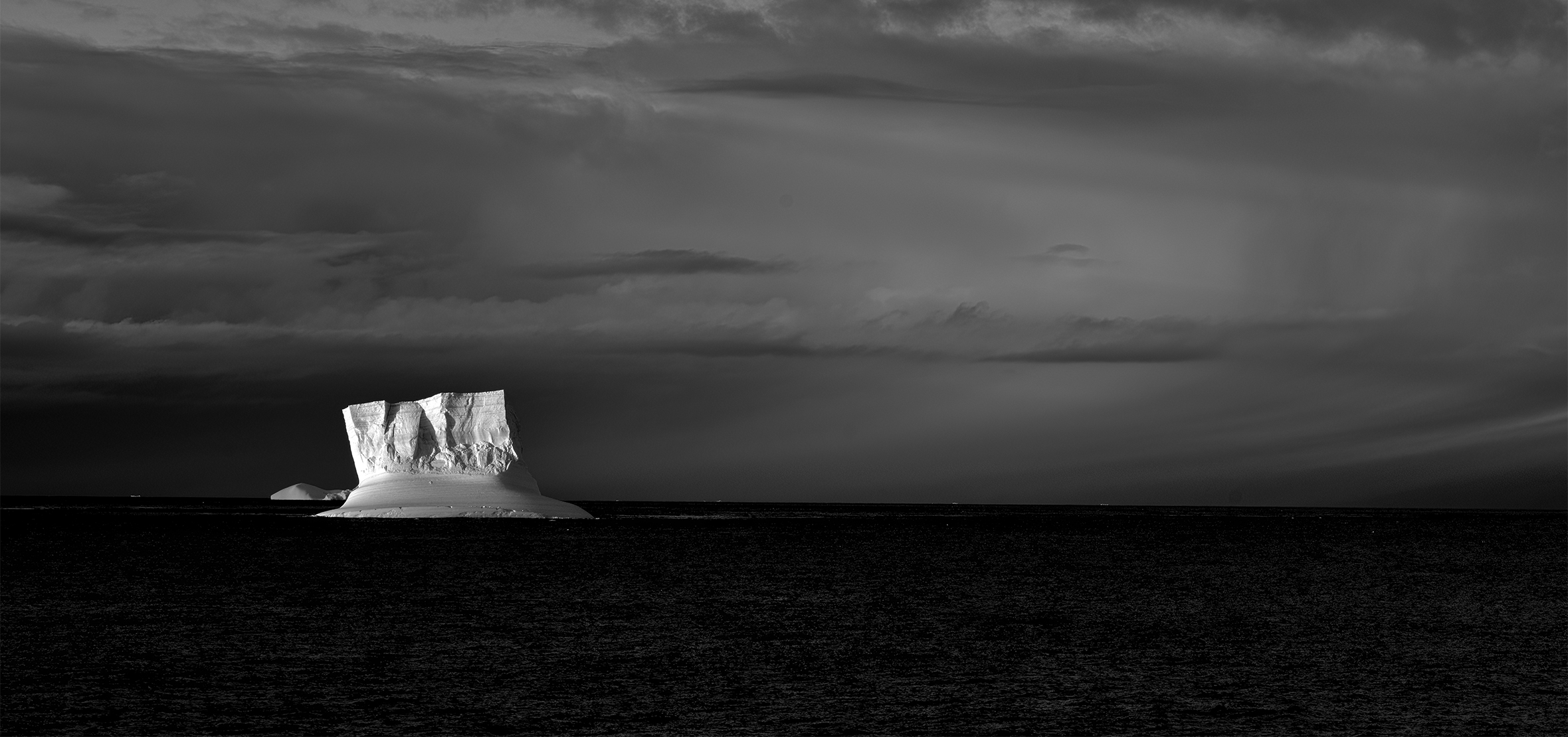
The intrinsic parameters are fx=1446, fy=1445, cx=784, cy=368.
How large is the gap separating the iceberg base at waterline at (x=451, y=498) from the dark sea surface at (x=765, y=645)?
1745 cm

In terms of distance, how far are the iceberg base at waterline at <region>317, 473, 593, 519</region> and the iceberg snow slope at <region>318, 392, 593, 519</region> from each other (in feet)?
0.13

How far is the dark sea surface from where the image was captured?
67.1ft

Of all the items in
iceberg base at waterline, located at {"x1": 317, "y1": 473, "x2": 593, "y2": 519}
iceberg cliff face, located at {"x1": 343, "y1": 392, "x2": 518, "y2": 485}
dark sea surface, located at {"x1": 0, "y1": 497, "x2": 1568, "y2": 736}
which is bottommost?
dark sea surface, located at {"x1": 0, "y1": 497, "x2": 1568, "y2": 736}

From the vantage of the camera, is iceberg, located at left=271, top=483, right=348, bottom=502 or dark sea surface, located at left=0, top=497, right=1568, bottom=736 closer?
dark sea surface, located at left=0, top=497, right=1568, bottom=736

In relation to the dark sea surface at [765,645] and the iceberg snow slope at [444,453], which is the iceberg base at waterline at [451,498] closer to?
the iceberg snow slope at [444,453]

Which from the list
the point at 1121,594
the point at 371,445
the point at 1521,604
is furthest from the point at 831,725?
the point at 371,445

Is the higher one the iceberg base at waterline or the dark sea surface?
the iceberg base at waterline

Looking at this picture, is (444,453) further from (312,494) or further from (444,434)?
(312,494)

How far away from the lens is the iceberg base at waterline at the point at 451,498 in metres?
82.1

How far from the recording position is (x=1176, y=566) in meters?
62.0

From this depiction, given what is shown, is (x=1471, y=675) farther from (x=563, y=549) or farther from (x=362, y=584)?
(x=563, y=549)

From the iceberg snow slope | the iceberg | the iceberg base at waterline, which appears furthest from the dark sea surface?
the iceberg

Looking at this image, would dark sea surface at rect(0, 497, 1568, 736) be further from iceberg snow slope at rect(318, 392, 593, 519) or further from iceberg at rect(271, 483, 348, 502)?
iceberg at rect(271, 483, 348, 502)

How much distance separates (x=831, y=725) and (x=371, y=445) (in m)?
70.8
